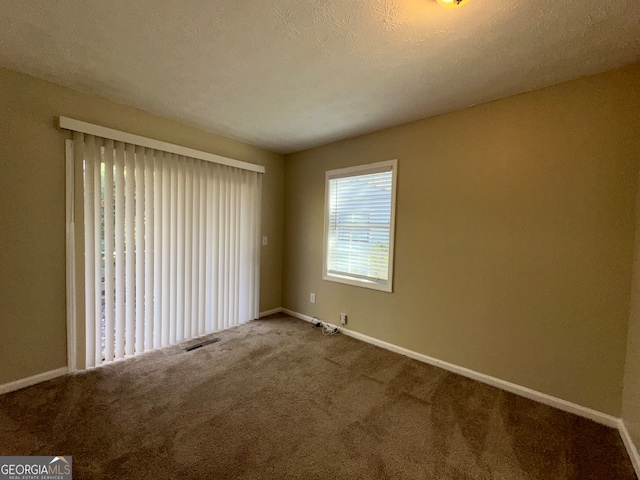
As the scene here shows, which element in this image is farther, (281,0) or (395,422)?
(395,422)

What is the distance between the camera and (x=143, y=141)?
2553 millimetres

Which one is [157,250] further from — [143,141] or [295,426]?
[295,426]

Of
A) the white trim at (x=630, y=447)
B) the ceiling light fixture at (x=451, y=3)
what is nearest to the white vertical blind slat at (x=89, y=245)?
the ceiling light fixture at (x=451, y=3)

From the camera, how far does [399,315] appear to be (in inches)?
112

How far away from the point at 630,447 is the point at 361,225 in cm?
254

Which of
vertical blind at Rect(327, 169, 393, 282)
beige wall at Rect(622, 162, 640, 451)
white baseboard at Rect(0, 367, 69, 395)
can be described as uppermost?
vertical blind at Rect(327, 169, 393, 282)

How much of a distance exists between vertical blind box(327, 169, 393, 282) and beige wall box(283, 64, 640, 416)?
0.20 meters

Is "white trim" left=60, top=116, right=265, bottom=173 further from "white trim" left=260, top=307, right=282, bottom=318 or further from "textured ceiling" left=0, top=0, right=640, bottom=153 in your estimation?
"white trim" left=260, top=307, right=282, bottom=318

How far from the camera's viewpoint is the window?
2953 millimetres

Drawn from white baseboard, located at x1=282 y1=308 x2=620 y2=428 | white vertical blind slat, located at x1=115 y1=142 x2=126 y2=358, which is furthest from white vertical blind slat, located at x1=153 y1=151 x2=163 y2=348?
white baseboard, located at x1=282 y1=308 x2=620 y2=428

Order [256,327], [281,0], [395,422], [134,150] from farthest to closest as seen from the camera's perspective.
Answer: [256,327], [134,150], [395,422], [281,0]

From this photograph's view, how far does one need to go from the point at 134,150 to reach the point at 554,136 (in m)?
3.56

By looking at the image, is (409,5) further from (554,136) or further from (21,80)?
(21,80)

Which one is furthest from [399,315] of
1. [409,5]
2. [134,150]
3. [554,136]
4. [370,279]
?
[134,150]
